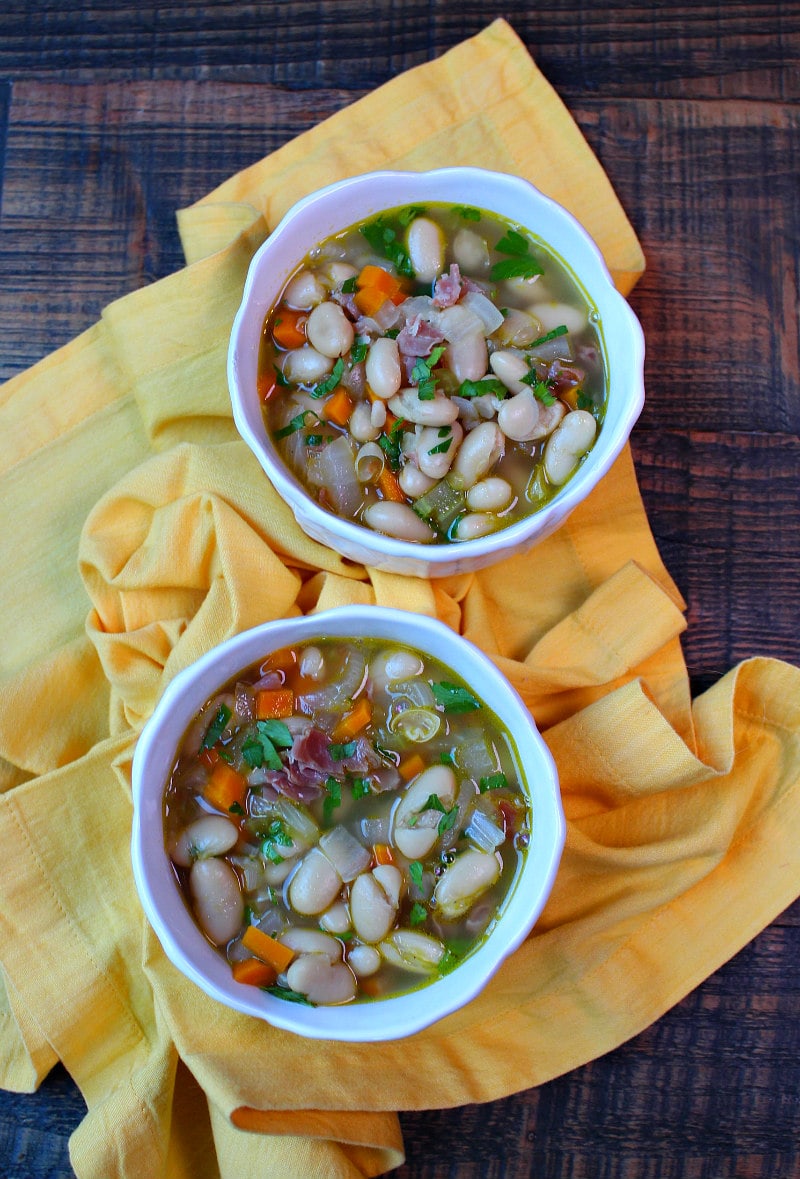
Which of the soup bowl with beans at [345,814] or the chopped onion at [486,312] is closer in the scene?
the soup bowl with beans at [345,814]

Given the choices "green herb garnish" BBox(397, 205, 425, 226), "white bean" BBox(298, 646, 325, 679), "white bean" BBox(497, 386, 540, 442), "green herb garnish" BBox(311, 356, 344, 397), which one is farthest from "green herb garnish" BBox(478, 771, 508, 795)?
"green herb garnish" BBox(397, 205, 425, 226)

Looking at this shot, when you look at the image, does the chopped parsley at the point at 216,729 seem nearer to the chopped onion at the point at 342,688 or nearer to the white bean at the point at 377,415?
the chopped onion at the point at 342,688

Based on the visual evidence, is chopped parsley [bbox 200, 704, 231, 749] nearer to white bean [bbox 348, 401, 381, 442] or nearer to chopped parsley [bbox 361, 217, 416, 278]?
white bean [bbox 348, 401, 381, 442]

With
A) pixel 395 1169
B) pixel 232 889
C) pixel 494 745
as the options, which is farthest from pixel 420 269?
pixel 395 1169

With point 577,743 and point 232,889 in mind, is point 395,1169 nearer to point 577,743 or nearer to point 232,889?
point 232,889

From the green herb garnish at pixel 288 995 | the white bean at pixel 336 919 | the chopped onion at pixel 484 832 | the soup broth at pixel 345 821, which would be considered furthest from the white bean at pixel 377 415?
the green herb garnish at pixel 288 995

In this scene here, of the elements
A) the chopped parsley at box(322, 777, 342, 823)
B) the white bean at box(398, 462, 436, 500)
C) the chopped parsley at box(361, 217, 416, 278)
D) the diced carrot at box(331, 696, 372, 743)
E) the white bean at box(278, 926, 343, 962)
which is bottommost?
the white bean at box(278, 926, 343, 962)
